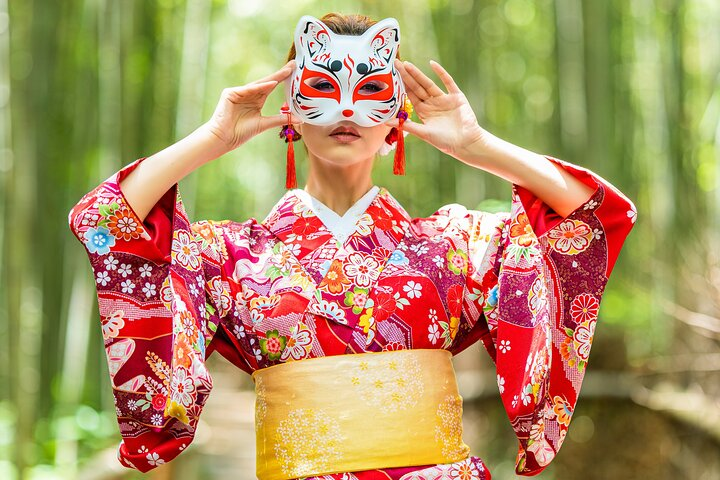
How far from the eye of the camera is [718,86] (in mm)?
5879

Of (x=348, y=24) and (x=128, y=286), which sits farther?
(x=348, y=24)

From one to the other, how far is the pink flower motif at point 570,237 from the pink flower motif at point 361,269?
16.5 inches

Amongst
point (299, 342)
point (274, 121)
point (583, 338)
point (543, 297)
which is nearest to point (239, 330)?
point (299, 342)

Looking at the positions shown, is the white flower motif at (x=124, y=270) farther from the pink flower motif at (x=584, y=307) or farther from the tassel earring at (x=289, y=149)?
the pink flower motif at (x=584, y=307)

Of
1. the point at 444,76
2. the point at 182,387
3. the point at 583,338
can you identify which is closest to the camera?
the point at 182,387

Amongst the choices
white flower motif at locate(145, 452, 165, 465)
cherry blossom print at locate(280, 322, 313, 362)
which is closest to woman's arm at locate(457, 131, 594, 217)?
cherry blossom print at locate(280, 322, 313, 362)

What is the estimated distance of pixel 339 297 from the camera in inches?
94.6

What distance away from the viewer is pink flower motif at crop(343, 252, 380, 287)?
244 cm

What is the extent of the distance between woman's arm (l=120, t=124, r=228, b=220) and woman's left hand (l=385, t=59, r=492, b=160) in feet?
1.52

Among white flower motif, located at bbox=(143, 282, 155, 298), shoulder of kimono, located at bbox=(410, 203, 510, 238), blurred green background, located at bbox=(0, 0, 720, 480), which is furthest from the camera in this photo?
blurred green background, located at bbox=(0, 0, 720, 480)

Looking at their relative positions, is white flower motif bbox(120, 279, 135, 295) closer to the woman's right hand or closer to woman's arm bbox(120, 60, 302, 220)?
woman's arm bbox(120, 60, 302, 220)

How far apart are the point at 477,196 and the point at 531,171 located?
5.48m

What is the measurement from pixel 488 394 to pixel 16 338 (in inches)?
121

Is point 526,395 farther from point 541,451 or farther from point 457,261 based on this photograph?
point 457,261
